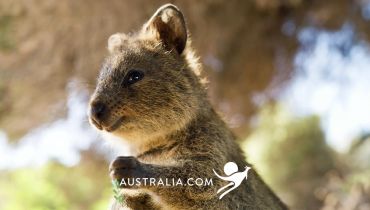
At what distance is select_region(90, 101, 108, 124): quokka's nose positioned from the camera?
1.96 meters

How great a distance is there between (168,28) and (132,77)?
11.2 inches

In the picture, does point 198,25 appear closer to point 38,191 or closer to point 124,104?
point 38,191

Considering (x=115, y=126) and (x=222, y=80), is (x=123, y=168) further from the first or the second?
(x=222, y=80)

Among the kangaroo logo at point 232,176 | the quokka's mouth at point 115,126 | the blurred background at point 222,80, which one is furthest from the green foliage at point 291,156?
the quokka's mouth at point 115,126

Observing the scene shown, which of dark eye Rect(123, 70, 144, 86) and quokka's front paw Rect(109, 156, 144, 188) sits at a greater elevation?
dark eye Rect(123, 70, 144, 86)

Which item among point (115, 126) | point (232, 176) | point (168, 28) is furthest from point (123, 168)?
point (168, 28)

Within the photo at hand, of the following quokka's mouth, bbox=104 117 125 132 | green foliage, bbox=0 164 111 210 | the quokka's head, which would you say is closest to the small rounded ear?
the quokka's head

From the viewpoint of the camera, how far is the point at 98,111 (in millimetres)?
1962

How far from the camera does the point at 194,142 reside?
2.15 metres

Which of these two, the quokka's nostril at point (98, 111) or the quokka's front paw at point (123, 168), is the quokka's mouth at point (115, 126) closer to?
the quokka's nostril at point (98, 111)

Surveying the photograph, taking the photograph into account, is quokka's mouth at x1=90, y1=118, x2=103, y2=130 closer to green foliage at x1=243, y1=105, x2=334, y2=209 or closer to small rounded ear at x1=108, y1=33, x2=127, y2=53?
small rounded ear at x1=108, y1=33, x2=127, y2=53

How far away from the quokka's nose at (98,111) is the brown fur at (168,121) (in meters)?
0.01

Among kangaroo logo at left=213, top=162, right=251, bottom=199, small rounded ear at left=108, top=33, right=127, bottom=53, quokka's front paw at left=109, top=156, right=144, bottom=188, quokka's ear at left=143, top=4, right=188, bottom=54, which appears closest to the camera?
quokka's front paw at left=109, top=156, right=144, bottom=188

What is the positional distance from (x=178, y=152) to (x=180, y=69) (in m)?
0.32
